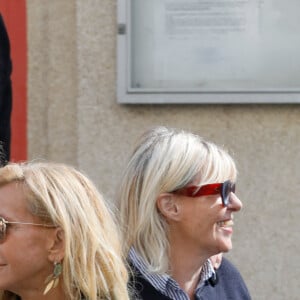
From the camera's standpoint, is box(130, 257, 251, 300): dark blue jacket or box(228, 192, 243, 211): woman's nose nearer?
box(130, 257, 251, 300): dark blue jacket

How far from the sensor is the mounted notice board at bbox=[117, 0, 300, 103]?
5258 mm

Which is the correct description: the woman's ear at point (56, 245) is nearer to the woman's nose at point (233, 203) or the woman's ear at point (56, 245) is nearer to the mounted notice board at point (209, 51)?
the woman's nose at point (233, 203)

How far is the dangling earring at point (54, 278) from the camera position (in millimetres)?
2871

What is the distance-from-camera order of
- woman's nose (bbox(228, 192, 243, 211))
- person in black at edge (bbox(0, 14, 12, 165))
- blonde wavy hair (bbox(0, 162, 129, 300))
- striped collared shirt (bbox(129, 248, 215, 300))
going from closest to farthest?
blonde wavy hair (bbox(0, 162, 129, 300))
striped collared shirt (bbox(129, 248, 215, 300))
woman's nose (bbox(228, 192, 243, 211))
person in black at edge (bbox(0, 14, 12, 165))

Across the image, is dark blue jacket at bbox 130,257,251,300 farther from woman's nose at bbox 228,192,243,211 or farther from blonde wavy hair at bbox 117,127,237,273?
woman's nose at bbox 228,192,243,211

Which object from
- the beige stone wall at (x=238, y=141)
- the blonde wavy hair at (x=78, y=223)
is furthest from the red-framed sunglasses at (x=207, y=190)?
the beige stone wall at (x=238, y=141)

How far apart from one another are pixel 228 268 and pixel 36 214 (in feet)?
4.18

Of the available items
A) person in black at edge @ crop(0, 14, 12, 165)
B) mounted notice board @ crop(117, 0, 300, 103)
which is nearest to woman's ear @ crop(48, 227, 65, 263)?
person in black at edge @ crop(0, 14, 12, 165)

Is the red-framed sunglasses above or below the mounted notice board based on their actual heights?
below

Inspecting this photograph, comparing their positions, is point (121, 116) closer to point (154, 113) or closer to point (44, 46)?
point (154, 113)

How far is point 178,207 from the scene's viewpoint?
11.9 feet

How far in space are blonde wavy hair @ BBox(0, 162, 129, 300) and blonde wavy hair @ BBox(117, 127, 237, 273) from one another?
2.08 feet

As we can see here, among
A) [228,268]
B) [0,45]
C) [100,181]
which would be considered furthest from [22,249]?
[100,181]

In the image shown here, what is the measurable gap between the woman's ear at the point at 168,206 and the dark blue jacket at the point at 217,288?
23cm
